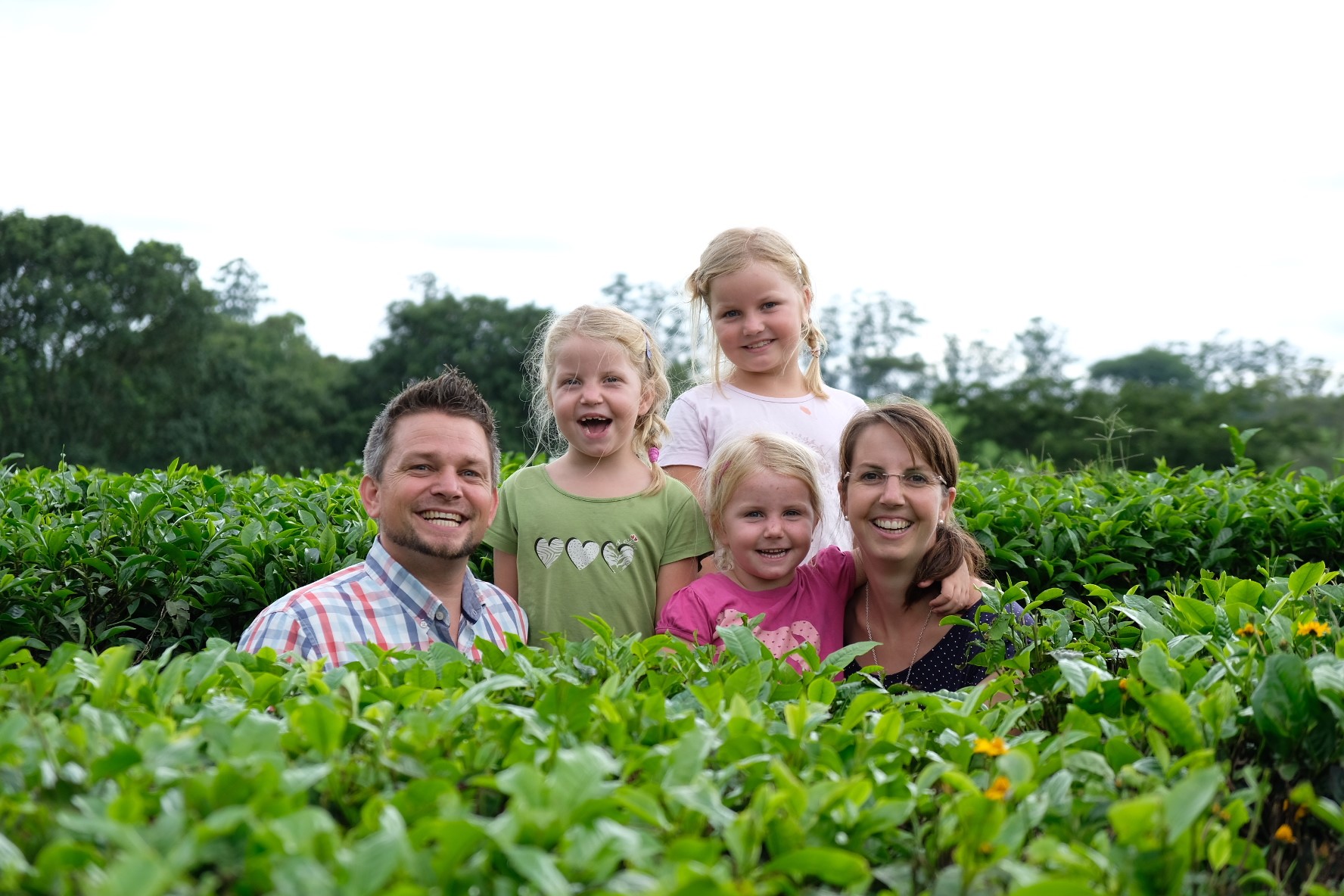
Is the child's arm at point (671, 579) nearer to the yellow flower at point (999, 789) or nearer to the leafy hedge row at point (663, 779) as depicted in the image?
the leafy hedge row at point (663, 779)

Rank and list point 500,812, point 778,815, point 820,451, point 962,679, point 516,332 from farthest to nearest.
A: point 516,332 → point 820,451 → point 962,679 → point 500,812 → point 778,815

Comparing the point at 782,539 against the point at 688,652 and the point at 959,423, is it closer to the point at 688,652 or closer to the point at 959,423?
the point at 688,652

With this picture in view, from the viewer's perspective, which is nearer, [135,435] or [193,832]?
[193,832]

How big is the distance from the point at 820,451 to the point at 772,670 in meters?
1.94

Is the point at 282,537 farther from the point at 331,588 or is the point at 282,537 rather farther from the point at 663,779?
the point at 663,779

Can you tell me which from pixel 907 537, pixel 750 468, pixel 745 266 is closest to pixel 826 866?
pixel 907 537

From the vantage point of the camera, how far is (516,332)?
42719 millimetres

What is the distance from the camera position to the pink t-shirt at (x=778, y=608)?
346 centimetres

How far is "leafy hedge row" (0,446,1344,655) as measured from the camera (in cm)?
387

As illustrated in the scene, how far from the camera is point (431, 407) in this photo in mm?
3254

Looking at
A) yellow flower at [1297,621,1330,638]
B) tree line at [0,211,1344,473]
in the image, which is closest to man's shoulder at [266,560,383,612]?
yellow flower at [1297,621,1330,638]

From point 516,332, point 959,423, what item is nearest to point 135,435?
point 516,332

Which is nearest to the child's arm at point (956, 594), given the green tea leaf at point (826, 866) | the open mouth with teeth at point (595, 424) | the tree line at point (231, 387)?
the open mouth with teeth at point (595, 424)

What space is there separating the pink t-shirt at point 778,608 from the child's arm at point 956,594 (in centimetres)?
31
